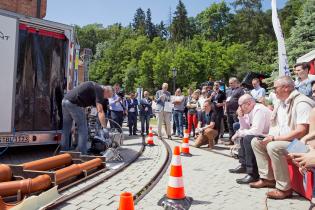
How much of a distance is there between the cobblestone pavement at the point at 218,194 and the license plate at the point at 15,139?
3.35 metres

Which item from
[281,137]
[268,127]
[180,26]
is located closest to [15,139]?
A: [268,127]

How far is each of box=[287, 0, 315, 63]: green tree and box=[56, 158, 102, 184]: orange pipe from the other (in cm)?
2226

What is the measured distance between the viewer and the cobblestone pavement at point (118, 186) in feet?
15.3

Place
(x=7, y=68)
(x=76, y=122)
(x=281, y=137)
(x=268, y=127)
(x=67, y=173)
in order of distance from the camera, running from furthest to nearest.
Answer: (x=76, y=122) < (x=7, y=68) < (x=268, y=127) < (x=67, y=173) < (x=281, y=137)

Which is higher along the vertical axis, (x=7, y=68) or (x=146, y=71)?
(x=146, y=71)

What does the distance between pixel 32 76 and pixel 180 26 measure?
93.5 metres

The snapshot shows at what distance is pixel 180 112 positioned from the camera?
1377 centimetres

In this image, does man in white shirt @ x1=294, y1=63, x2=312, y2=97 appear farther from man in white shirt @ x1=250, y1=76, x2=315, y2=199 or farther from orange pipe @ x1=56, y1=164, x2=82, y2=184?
orange pipe @ x1=56, y1=164, x2=82, y2=184

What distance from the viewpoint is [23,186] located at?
462 cm

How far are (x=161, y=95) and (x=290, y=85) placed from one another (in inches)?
315

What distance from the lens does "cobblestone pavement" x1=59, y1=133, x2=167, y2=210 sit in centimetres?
467

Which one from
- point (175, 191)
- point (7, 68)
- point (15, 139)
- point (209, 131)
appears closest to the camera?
point (175, 191)

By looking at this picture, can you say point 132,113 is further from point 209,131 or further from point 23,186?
point 23,186

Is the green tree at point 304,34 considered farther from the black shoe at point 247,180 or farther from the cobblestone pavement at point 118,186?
the black shoe at point 247,180
